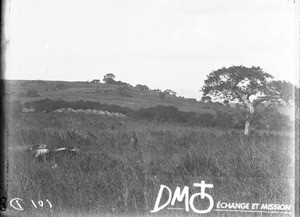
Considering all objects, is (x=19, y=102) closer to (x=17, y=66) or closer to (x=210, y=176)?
(x=17, y=66)

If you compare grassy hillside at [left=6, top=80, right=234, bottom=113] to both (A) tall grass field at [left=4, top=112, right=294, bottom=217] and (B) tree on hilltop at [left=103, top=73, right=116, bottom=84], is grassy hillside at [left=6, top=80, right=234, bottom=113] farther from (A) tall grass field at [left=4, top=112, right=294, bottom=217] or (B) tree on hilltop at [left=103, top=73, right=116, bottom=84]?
(A) tall grass field at [left=4, top=112, right=294, bottom=217]

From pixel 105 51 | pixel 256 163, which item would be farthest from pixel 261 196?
pixel 105 51

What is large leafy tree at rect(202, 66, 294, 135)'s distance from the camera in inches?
590

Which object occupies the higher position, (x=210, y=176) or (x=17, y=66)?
(x=17, y=66)

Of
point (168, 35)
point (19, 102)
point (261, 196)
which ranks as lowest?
point (261, 196)

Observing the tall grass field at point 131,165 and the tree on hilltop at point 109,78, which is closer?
the tall grass field at point 131,165

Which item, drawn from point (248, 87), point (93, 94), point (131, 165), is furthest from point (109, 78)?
point (248, 87)

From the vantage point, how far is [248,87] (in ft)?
49.9

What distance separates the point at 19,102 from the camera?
49.6 ft

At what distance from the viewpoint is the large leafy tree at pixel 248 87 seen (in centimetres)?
1498

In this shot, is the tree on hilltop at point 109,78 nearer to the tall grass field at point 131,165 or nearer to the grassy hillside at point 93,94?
the grassy hillside at point 93,94

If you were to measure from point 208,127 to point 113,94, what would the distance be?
1.36 metres

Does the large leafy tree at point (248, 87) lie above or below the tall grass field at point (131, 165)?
above

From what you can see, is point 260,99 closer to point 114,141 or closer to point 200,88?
point 200,88
